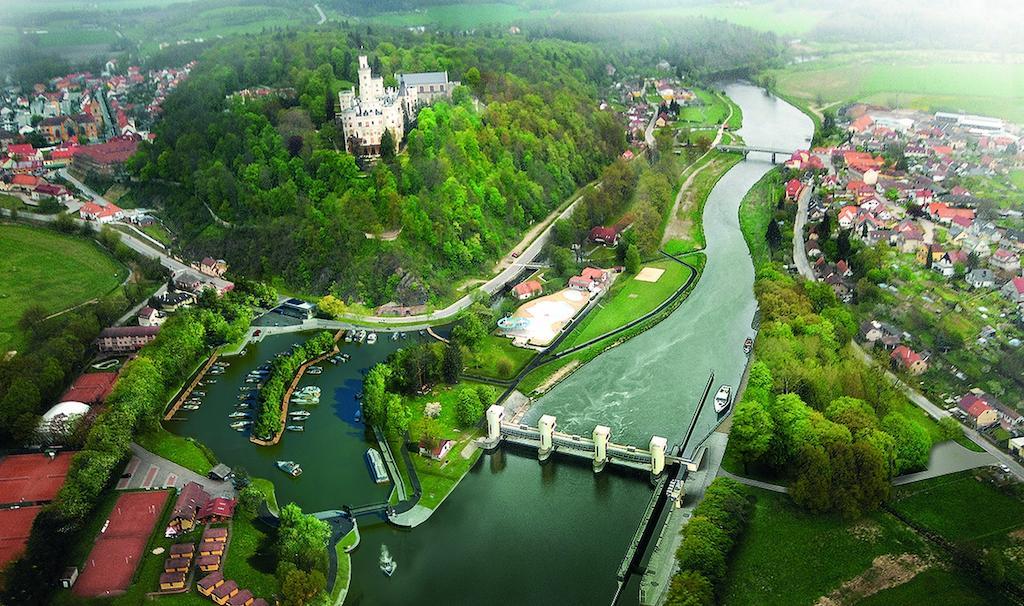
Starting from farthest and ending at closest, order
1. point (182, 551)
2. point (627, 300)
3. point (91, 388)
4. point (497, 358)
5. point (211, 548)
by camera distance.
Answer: point (627, 300) → point (497, 358) → point (91, 388) → point (211, 548) → point (182, 551)

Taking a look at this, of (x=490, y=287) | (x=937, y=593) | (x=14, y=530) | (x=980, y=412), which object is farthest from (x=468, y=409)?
(x=980, y=412)

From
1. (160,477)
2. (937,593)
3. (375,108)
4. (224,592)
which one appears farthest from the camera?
(375,108)

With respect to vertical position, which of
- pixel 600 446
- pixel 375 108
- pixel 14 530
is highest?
pixel 375 108

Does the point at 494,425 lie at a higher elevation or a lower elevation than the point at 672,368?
higher

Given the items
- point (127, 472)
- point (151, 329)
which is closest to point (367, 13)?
point (151, 329)

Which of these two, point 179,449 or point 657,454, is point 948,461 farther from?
point 179,449

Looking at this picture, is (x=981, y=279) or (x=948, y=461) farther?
(x=981, y=279)
